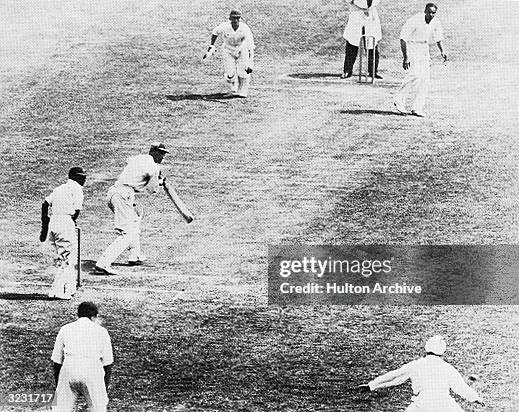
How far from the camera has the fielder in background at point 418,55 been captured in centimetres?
1672

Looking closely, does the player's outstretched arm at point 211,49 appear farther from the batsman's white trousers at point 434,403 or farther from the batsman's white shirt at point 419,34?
the batsman's white trousers at point 434,403

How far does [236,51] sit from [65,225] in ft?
11.9

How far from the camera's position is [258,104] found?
690 inches

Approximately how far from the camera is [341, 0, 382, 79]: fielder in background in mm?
17109

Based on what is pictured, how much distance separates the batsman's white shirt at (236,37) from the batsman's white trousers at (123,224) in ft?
9.32

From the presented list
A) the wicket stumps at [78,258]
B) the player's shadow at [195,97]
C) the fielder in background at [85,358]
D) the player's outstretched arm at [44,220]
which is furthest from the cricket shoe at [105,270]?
the player's shadow at [195,97]

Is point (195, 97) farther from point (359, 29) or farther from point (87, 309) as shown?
point (87, 309)

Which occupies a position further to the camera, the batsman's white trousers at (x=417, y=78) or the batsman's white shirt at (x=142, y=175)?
the batsman's white trousers at (x=417, y=78)

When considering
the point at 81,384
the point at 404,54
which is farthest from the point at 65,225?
the point at 404,54

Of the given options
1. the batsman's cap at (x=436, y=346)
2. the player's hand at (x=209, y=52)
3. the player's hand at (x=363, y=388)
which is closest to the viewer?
the batsman's cap at (x=436, y=346)

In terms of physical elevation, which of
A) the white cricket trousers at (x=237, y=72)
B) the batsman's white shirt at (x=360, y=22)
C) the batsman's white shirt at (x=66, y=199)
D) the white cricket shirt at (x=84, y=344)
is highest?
the batsman's white shirt at (x=360, y=22)

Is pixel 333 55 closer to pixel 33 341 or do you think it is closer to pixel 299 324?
pixel 299 324

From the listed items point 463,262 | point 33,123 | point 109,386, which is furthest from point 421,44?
point 109,386

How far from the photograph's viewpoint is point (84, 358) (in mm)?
12742
